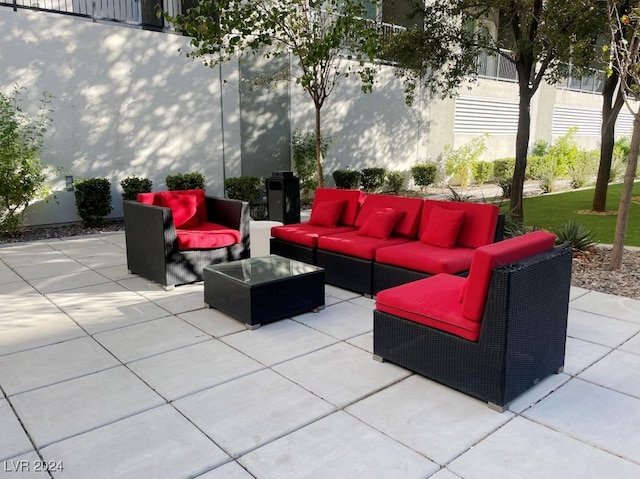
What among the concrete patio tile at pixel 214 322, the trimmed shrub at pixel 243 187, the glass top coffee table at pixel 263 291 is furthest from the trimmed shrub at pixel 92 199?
the concrete patio tile at pixel 214 322

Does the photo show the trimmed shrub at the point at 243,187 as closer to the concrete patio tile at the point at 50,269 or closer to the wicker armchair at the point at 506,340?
the concrete patio tile at the point at 50,269

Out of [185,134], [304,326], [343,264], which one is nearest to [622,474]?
[304,326]

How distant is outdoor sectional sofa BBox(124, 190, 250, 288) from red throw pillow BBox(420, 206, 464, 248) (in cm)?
212

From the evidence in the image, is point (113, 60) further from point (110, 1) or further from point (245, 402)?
point (245, 402)

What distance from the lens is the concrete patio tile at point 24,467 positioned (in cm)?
228

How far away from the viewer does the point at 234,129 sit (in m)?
10.6

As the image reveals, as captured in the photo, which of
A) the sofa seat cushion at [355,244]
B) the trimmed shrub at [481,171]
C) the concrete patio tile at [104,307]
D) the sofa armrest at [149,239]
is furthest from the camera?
the trimmed shrub at [481,171]

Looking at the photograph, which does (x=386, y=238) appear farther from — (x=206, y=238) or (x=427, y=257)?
(x=206, y=238)

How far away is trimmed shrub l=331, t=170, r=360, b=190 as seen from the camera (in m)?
12.1

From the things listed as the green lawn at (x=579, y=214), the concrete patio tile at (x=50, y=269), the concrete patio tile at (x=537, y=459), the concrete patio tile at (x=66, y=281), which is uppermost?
the green lawn at (x=579, y=214)

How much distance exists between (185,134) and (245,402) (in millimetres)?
7965

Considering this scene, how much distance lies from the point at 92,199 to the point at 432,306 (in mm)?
7174

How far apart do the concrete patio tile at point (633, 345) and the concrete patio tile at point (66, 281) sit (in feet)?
16.1

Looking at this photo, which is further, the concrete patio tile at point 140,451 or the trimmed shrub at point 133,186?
the trimmed shrub at point 133,186
